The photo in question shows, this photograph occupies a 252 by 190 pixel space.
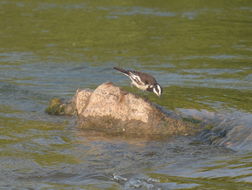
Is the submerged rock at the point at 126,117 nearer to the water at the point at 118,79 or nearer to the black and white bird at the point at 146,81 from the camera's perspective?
the water at the point at 118,79

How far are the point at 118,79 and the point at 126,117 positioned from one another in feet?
14.3

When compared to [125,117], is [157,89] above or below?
above

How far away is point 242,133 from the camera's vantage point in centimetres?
1036

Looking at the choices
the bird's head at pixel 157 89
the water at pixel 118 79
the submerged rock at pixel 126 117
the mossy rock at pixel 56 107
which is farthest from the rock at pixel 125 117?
the bird's head at pixel 157 89

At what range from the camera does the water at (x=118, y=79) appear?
866 cm

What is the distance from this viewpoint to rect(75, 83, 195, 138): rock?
10.7 m

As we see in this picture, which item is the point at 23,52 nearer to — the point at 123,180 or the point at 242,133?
the point at 242,133

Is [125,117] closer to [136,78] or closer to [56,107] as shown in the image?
[56,107]

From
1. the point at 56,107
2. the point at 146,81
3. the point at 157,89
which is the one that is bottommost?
the point at 56,107

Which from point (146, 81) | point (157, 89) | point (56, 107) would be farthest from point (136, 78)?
point (56, 107)

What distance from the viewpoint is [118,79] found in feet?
49.7

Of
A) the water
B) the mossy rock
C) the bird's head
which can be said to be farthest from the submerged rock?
the bird's head

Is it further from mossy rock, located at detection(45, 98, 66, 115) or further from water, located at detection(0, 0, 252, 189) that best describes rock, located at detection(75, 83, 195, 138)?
mossy rock, located at detection(45, 98, 66, 115)

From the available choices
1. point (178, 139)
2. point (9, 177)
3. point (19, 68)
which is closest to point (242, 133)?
point (178, 139)
